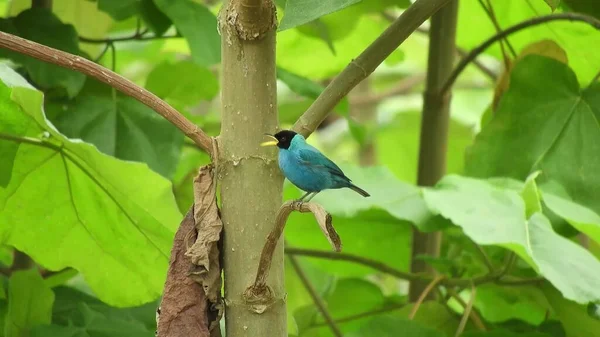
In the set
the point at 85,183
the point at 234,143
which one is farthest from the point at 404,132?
the point at 234,143

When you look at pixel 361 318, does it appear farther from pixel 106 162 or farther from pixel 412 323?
pixel 106 162

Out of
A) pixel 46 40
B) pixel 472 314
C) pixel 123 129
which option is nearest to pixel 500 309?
pixel 472 314

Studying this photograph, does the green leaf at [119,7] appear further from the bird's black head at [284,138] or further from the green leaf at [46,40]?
the bird's black head at [284,138]

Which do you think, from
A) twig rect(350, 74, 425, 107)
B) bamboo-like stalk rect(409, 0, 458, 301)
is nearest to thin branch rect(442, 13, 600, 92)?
bamboo-like stalk rect(409, 0, 458, 301)

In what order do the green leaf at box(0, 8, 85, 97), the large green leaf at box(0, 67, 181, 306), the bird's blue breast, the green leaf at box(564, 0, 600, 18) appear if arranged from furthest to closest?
the green leaf at box(564, 0, 600, 18) < the green leaf at box(0, 8, 85, 97) < the large green leaf at box(0, 67, 181, 306) < the bird's blue breast

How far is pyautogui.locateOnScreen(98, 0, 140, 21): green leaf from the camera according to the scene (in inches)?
30.4

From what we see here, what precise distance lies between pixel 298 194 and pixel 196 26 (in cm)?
21

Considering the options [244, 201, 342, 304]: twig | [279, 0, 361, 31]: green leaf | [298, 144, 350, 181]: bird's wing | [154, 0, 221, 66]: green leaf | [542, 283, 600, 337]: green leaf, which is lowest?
[542, 283, 600, 337]: green leaf

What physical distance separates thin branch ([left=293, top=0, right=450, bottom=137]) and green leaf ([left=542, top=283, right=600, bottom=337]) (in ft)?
1.20

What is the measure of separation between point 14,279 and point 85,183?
0.36ft

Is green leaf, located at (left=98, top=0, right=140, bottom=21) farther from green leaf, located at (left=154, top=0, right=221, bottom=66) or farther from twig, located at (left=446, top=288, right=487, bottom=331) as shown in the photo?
twig, located at (left=446, top=288, right=487, bottom=331)


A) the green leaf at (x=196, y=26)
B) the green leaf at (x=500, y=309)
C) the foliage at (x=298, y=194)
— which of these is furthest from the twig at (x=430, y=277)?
the green leaf at (x=196, y=26)

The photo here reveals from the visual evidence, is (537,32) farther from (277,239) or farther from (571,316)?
(277,239)

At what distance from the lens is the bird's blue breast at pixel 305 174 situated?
49 centimetres
